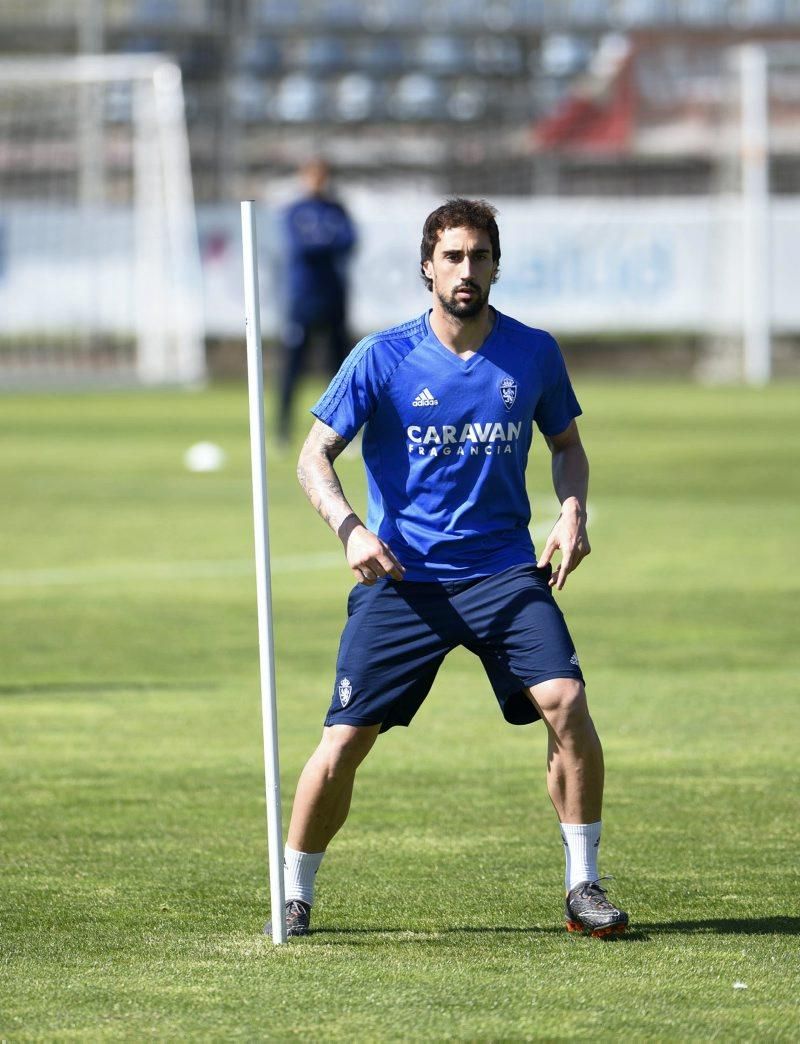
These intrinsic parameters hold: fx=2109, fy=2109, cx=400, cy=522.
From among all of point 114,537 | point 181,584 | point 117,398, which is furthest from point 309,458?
point 117,398

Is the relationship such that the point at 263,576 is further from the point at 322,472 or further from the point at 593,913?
the point at 593,913

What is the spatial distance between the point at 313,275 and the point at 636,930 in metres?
16.0

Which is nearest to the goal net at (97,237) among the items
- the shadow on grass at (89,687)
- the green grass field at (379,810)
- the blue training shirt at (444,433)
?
the green grass field at (379,810)

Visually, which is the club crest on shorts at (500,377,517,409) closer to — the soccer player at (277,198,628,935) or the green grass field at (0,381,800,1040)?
the soccer player at (277,198,628,935)

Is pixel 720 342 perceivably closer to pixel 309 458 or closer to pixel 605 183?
Answer: pixel 605 183

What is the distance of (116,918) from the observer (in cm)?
581

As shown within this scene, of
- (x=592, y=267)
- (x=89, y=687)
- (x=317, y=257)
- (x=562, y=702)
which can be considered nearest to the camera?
(x=562, y=702)

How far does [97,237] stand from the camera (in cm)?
3159

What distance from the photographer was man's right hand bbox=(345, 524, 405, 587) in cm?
545

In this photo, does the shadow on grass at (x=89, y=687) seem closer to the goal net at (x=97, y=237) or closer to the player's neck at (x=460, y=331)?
the player's neck at (x=460, y=331)

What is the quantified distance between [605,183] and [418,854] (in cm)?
3087

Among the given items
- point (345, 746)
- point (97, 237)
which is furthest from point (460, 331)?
point (97, 237)

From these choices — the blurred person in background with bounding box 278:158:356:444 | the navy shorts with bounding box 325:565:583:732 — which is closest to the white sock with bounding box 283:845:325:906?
the navy shorts with bounding box 325:565:583:732

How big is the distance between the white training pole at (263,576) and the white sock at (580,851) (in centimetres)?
80
